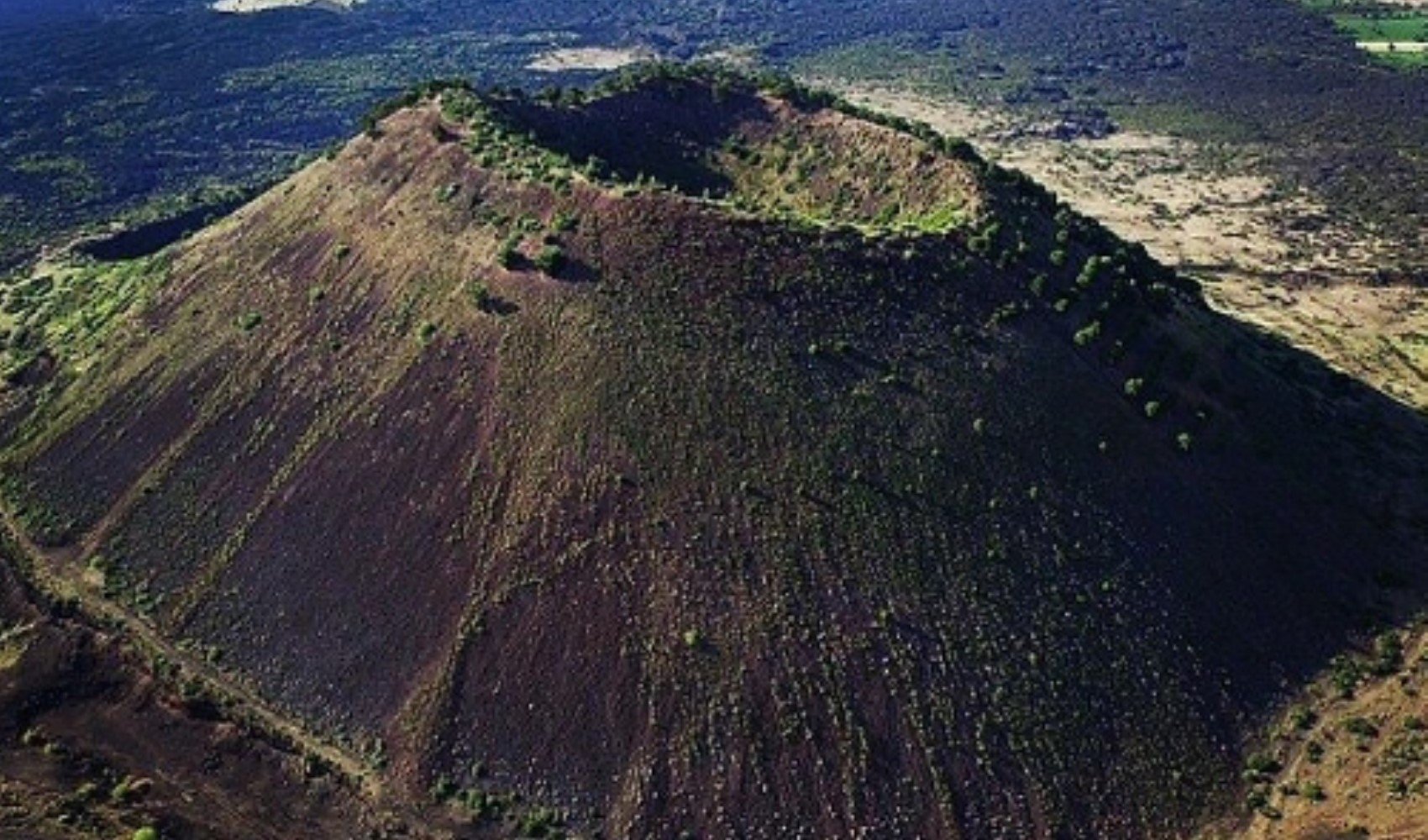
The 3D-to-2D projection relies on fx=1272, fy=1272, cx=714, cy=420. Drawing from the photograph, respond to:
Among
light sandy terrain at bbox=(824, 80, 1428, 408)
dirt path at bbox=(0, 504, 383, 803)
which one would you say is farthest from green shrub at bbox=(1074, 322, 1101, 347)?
dirt path at bbox=(0, 504, 383, 803)

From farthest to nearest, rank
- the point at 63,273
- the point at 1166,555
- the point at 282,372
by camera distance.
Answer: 1. the point at 63,273
2. the point at 282,372
3. the point at 1166,555

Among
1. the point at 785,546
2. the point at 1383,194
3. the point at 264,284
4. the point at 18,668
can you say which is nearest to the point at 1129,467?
the point at 785,546

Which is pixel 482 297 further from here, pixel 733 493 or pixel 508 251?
pixel 733 493

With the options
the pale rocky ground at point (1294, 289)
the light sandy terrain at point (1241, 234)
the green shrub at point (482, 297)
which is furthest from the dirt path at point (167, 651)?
the light sandy terrain at point (1241, 234)

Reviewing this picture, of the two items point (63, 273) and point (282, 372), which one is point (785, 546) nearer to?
point (282, 372)

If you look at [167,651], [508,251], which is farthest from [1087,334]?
[167,651]

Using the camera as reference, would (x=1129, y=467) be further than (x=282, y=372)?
No
